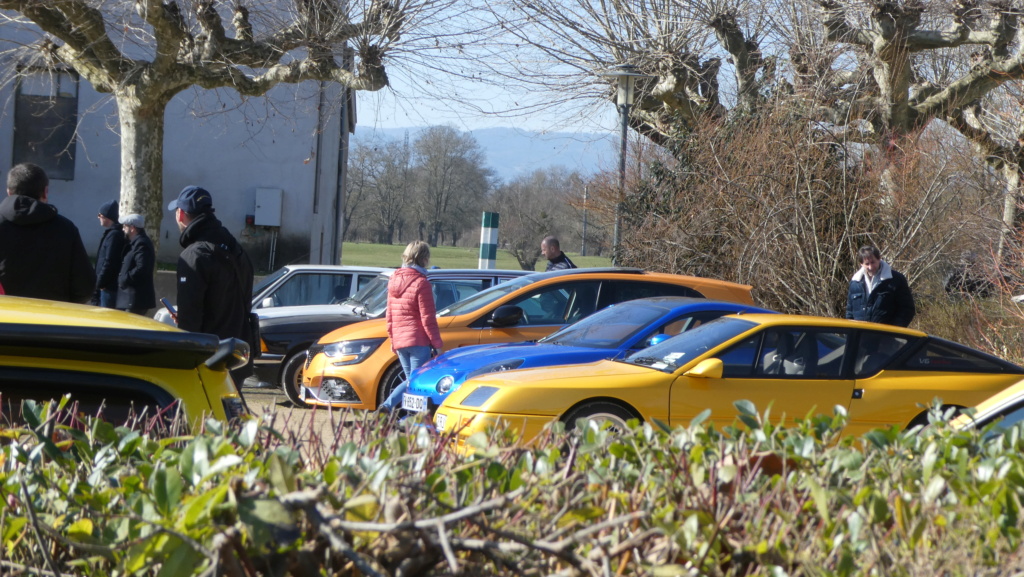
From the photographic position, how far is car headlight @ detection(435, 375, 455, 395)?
26.0ft

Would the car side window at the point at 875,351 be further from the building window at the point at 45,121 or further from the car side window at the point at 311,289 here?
the building window at the point at 45,121

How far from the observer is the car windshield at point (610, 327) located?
8.28 meters

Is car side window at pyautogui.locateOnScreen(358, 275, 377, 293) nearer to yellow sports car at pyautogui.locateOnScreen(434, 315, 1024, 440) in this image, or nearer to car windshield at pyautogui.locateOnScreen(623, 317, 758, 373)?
car windshield at pyautogui.locateOnScreen(623, 317, 758, 373)

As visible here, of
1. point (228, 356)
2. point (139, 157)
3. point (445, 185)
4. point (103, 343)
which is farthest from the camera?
point (445, 185)

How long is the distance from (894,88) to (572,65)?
584 cm

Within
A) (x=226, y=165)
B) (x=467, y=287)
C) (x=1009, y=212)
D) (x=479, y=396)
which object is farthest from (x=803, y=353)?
(x=226, y=165)

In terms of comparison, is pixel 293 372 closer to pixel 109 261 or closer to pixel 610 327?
pixel 109 261

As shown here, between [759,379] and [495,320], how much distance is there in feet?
10.4

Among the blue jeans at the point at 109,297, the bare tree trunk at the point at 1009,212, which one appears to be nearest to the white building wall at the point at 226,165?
the blue jeans at the point at 109,297

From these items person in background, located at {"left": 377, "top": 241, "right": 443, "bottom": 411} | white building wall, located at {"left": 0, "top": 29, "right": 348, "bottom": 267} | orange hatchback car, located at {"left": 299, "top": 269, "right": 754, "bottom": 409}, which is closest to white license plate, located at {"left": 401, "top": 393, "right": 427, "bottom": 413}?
person in background, located at {"left": 377, "top": 241, "right": 443, "bottom": 411}

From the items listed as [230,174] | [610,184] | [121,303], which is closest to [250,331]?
[121,303]

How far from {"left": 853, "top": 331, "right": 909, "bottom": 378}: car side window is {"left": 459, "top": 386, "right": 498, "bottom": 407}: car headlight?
279 cm

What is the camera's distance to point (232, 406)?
10.7ft

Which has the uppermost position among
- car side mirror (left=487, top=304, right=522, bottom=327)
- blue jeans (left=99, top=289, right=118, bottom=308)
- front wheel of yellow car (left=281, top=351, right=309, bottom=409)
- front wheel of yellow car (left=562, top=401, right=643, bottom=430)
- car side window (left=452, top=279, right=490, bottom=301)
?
car side window (left=452, top=279, right=490, bottom=301)
